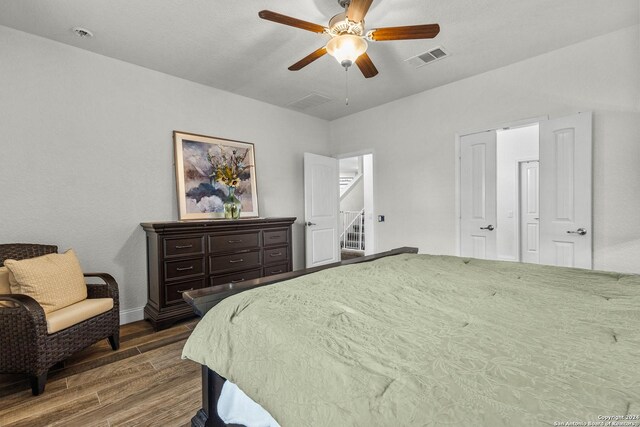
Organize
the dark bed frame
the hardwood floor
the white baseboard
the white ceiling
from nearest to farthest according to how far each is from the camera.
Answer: the dark bed frame → the hardwood floor → the white ceiling → the white baseboard

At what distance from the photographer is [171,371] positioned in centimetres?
228

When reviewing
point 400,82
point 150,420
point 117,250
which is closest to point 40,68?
point 117,250

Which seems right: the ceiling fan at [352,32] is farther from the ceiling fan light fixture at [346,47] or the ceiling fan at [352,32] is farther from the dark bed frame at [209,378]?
the dark bed frame at [209,378]

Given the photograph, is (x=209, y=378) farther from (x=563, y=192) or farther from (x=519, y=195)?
(x=519, y=195)

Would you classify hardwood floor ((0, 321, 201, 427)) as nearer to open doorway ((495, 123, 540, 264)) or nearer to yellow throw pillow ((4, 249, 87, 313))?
yellow throw pillow ((4, 249, 87, 313))

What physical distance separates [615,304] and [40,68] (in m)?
4.44

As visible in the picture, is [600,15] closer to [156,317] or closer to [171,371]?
[171,371]

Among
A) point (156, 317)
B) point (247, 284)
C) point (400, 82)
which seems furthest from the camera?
point (400, 82)

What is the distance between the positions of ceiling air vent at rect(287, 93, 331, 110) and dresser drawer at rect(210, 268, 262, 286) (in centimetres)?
247

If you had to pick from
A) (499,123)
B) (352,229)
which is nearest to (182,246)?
(499,123)

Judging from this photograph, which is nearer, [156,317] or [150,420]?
[150,420]

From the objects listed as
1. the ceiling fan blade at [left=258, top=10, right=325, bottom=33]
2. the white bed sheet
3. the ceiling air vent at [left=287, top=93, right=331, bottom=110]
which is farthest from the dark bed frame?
the ceiling air vent at [left=287, top=93, right=331, bottom=110]

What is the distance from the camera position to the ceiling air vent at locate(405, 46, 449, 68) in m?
3.05

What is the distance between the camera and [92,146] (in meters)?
3.05
